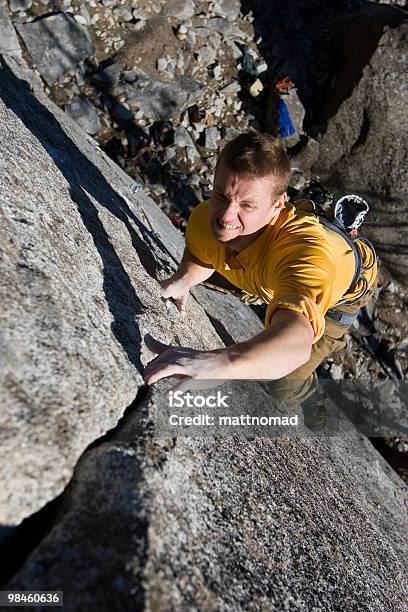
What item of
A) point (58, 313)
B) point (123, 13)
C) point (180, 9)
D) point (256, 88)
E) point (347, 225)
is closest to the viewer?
point (58, 313)

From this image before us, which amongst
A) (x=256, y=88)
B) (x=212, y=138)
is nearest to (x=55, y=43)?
(x=212, y=138)

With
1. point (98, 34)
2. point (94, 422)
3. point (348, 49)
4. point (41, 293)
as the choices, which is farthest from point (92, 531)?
point (348, 49)

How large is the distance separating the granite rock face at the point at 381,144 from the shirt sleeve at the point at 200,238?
5547mm

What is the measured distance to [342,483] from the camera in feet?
11.1

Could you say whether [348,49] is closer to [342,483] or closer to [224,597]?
[342,483]

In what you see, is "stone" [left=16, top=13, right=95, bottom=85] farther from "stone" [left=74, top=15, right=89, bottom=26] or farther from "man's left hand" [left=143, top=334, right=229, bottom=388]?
"man's left hand" [left=143, top=334, right=229, bottom=388]

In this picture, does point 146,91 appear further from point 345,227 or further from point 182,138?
point 345,227

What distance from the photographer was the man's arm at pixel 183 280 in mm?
3318

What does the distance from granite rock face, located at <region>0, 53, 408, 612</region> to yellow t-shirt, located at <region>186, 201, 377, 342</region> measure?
0.44m

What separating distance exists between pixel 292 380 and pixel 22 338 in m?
2.14

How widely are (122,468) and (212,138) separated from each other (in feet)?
22.7

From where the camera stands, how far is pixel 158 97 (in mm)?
7699

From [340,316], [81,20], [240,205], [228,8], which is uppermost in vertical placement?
[228,8]

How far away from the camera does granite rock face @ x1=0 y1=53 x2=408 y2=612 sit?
1.68 m
